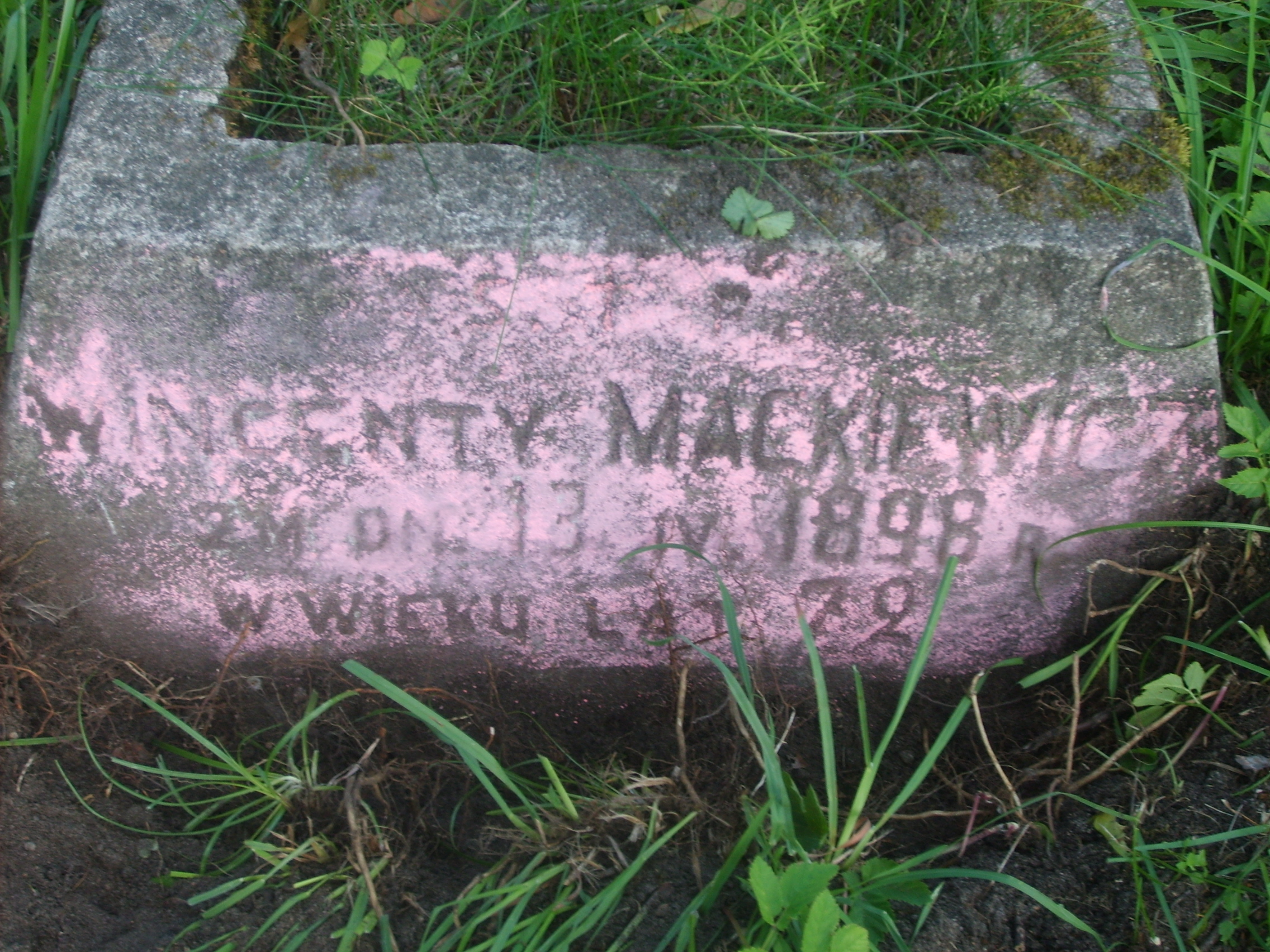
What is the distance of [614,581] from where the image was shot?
1.46 meters

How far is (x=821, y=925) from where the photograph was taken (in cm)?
100

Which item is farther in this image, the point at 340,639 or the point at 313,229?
the point at 340,639

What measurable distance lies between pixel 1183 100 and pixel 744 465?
101 cm

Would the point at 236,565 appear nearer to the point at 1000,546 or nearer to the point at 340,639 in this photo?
the point at 340,639

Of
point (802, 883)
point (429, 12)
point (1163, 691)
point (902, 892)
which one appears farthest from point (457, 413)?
point (1163, 691)

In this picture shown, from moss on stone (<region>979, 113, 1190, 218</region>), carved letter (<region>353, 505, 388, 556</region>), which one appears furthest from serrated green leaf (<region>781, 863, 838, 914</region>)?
moss on stone (<region>979, 113, 1190, 218</region>)

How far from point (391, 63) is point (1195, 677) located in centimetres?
157

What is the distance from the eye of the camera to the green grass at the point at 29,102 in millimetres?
1524

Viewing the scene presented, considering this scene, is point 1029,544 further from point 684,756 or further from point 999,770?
point 684,756

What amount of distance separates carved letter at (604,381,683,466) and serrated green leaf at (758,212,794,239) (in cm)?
27

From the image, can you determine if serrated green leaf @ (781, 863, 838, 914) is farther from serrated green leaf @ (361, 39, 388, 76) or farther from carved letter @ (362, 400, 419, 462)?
serrated green leaf @ (361, 39, 388, 76)

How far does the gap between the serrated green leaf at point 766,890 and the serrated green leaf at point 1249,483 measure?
899mm

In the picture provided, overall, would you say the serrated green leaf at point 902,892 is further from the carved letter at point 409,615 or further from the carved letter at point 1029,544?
the carved letter at point 409,615

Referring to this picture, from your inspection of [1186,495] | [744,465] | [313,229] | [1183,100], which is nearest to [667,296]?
[744,465]
